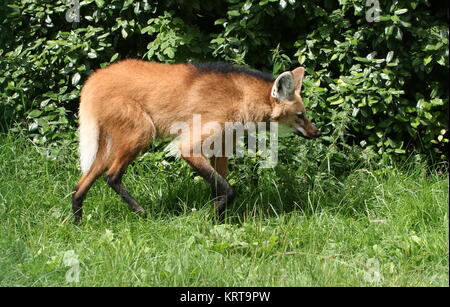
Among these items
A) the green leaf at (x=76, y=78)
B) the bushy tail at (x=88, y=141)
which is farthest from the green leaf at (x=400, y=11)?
the green leaf at (x=76, y=78)

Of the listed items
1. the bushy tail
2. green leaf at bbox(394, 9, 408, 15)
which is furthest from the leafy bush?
the bushy tail

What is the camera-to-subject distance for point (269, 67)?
5520 millimetres

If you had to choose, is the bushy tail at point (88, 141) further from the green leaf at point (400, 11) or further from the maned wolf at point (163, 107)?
the green leaf at point (400, 11)

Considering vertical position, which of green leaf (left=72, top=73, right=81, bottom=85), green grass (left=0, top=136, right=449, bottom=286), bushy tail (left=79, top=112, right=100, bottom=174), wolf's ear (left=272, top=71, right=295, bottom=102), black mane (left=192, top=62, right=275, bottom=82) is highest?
black mane (left=192, top=62, right=275, bottom=82)

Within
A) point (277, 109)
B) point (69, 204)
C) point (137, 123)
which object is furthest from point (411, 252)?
point (69, 204)

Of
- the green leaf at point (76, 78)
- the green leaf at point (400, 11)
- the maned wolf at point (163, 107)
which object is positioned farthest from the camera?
the green leaf at point (76, 78)

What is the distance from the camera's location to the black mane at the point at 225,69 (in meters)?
4.55

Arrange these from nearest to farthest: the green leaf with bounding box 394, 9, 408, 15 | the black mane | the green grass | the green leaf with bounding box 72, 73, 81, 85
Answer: the green grass, the black mane, the green leaf with bounding box 394, 9, 408, 15, the green leaf with bounding box 72, 73, 81, 85

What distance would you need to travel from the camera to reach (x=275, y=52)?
5.09 m

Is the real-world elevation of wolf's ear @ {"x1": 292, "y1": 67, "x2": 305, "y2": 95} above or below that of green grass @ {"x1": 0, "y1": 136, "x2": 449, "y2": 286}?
above

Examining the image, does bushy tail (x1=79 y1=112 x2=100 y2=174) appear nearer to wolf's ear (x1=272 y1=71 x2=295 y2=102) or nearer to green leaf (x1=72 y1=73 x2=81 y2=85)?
green leaf (x1=72 y1=73 x2=81 y2=85)

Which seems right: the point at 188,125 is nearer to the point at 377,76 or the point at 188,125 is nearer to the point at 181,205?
the point at 181,205

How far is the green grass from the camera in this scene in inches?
137

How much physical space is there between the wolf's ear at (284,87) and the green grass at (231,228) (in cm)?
50
